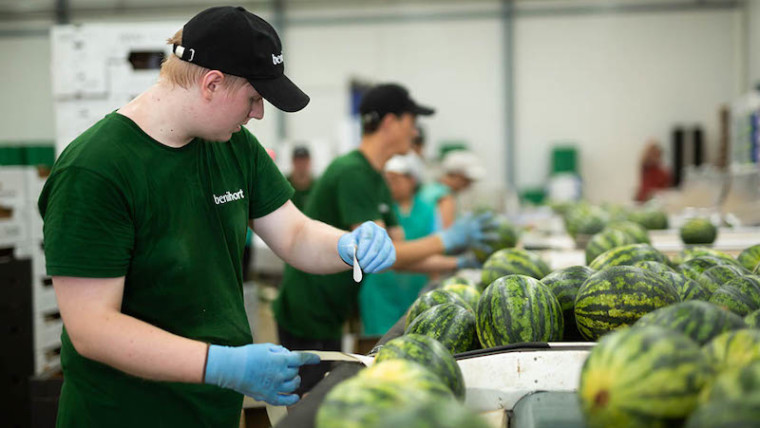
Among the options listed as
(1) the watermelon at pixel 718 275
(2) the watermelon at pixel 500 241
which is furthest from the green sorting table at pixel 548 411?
(2) the watermelon at pixel 500 241

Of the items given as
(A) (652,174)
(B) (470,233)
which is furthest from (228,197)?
(A) (652,174)

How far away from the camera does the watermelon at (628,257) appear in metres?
2.06

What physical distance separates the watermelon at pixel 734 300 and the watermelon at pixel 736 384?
0.65 m

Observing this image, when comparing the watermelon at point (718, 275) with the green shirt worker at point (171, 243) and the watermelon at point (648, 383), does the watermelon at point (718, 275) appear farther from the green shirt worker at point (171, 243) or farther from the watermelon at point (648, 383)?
the green shirt worker at point (171, 243)

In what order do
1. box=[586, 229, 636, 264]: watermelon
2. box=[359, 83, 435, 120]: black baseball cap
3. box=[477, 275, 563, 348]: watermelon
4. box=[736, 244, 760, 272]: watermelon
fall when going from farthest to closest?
1. box=[359, 83, 435, 120]: black baseball cap
2. box=[586, 229, 636, 264]: watermelon
3. box=[736, 244, 760, 272]: watermelon
4. box=[477, 275, 563, 348]: watermelon

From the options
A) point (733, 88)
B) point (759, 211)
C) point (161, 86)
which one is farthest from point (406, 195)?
point (733, 88)

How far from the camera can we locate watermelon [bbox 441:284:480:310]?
81.3 inches

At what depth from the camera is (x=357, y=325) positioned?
6.82 m

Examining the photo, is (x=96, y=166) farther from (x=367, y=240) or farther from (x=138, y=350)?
(x=367, y=240)

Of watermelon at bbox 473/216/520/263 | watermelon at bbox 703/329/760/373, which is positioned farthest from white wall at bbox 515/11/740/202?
watermelon at bbox 703/329/760/373

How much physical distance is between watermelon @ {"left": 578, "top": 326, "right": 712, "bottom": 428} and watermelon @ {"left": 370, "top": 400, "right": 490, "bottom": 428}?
21cm

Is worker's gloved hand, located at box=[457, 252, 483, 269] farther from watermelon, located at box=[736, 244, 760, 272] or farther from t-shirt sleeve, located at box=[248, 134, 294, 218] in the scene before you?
t-shirt sleeve, located at box=[248, 134, 294, 218]

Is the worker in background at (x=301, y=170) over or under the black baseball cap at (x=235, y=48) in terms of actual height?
under

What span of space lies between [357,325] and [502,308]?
5228mm
